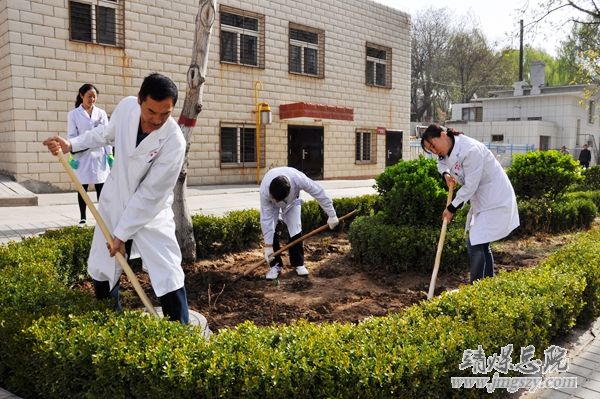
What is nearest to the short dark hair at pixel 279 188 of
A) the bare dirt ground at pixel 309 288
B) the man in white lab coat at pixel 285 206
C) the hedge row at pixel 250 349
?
the man in white lab coat at pixel 285 206

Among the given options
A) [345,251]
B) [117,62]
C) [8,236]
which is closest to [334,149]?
[117,62]

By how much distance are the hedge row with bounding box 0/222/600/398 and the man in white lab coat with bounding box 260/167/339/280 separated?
7.84ft

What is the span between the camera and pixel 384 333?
2.75m

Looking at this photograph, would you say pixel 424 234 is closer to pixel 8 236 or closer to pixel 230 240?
pixel 230 240

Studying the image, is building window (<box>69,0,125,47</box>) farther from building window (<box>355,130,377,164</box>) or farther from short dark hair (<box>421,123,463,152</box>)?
short dark hair (<box>421,123,463,152</box>)

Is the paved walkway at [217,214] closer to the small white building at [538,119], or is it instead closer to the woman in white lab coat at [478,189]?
the woman in white lab coat at [478,189]

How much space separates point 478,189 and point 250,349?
9.22ft

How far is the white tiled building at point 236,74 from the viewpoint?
457 inches

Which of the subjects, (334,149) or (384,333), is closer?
(384,333)

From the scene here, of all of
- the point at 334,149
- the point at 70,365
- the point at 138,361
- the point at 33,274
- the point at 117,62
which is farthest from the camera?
the point at 334,149

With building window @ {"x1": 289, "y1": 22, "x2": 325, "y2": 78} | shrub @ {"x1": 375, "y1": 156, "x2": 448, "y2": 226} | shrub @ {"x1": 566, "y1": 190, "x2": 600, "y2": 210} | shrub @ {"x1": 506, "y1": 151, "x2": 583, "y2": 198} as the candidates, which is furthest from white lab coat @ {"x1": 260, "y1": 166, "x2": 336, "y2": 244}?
building window @ {"x1": 289, "y1": 22, "x2": 325, "y2": 78}

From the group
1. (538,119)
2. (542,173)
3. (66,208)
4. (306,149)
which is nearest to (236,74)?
(306,149)

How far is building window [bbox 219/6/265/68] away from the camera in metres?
15.2

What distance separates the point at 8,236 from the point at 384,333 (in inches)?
221
